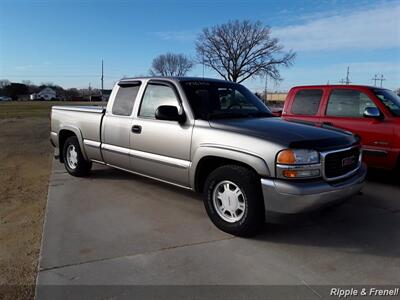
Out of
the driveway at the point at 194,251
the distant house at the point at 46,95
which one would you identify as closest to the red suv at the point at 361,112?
the driveway at the point at 194,251

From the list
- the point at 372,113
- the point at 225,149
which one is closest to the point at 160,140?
the point at 225,149

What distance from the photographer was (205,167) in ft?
16.3

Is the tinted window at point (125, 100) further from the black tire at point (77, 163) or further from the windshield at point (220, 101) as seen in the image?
the black tire at point (77, 163)

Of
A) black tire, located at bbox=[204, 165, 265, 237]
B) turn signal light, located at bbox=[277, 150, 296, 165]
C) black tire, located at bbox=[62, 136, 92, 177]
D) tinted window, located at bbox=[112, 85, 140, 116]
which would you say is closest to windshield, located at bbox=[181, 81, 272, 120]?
black tire, located at bbox=[204, 165, 265, 237]

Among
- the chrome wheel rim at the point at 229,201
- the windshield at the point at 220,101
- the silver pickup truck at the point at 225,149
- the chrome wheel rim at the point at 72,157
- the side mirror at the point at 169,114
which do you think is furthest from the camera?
the chrome wheel rim at the point at 72,157

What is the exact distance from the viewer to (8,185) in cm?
715

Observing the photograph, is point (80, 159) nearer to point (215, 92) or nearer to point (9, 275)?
point (215, 92)

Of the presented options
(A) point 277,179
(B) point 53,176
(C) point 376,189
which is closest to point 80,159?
(B) point 53,176

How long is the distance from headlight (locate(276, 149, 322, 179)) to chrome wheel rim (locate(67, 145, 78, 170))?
441cm

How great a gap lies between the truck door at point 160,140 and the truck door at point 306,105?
123 inches

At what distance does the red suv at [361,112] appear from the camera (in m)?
6.75

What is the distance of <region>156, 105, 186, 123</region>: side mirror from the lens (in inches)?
196

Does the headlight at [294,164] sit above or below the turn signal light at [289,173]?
above

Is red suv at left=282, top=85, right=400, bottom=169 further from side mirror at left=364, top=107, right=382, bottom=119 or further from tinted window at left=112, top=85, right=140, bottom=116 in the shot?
tinted window at left=112, top=85, right=140, bottom=116
